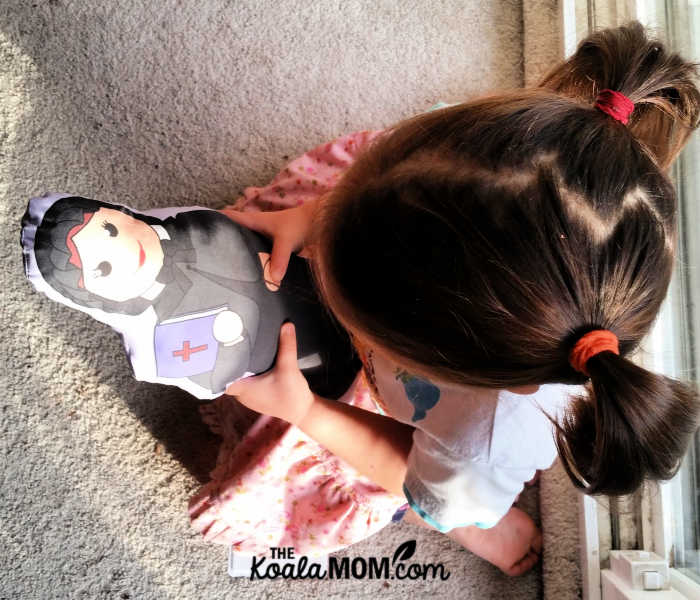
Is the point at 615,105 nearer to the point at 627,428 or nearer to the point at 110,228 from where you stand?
the point at 627,428

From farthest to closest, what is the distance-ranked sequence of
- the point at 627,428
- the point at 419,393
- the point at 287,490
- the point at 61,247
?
the point at 287,490
the point at 419,393
the point at 61,247
the point at 627,428

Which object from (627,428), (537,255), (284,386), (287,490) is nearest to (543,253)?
(537,255)

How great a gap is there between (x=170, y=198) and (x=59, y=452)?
1.33ft

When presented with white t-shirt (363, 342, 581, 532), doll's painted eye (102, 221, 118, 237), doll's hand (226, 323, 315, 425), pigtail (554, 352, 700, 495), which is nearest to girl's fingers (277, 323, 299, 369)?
doll's hand (226, 323, 315, 425)

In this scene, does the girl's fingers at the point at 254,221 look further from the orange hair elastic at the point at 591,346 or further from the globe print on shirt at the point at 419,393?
the orange hair elastic at the point at 591,346

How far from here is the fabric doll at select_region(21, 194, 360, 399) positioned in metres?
0.46

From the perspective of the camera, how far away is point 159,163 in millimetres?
844

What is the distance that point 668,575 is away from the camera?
0.67 meters

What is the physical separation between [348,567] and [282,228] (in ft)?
1.68

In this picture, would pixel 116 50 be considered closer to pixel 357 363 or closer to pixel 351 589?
pixel 357 363

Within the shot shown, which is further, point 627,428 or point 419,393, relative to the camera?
point 419,393

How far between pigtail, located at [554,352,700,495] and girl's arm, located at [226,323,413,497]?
0.29 meters

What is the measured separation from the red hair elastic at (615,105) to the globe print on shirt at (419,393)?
0.29 metres

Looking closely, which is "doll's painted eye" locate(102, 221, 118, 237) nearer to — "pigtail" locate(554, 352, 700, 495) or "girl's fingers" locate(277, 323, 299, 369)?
"girl's fingers" locate(277, 323, 299, 369)
